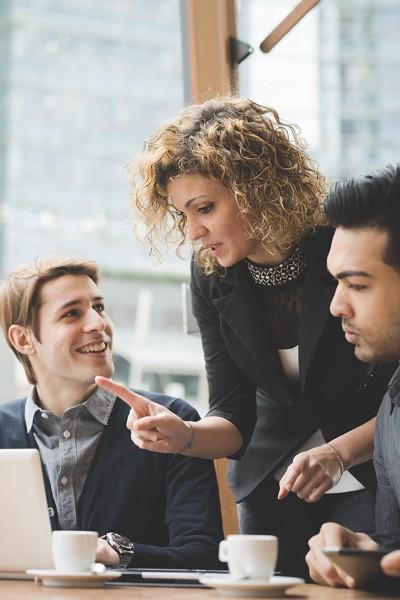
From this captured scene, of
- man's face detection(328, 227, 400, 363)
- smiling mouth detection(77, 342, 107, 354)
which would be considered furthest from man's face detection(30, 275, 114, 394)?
A: man's face detection(328, 227, 400, 363)

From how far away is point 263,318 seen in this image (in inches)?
83.0

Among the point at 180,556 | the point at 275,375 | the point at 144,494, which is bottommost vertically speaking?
the point at 180,556

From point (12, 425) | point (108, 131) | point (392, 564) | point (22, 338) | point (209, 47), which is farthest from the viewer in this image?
point (108, 131)

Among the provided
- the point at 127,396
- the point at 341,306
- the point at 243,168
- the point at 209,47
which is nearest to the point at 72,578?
the point at 127,396

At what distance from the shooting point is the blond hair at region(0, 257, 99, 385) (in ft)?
7.76

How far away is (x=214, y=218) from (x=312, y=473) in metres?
0.57

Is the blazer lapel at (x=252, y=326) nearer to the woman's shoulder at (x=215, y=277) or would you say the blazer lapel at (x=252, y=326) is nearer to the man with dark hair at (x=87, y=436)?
the woman's shoulder at (x=215, y=277)

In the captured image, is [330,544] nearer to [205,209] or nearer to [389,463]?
[389,463]

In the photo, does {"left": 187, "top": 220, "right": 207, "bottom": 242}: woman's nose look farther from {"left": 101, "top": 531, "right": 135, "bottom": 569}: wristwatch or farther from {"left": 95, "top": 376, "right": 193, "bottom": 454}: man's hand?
{"left": 101, "top": 531, "right": 135, "bottom": 569}: wristwatch

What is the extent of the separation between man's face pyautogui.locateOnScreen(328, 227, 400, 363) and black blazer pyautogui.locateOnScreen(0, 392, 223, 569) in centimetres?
53

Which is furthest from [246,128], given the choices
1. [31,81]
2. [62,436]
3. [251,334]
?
[31,81]

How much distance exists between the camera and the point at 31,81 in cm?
640

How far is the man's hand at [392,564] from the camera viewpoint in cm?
117

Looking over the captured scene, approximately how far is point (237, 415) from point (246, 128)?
2.14 ft
